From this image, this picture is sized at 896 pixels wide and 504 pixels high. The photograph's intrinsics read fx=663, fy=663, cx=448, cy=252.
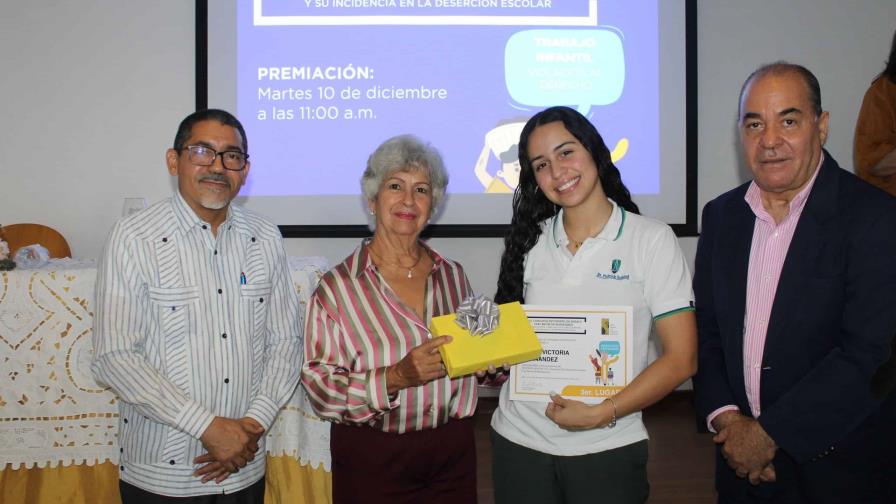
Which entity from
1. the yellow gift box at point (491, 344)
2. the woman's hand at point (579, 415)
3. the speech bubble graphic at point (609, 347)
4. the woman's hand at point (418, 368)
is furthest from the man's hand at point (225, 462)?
the speech bubble graphic at point (609, 347)

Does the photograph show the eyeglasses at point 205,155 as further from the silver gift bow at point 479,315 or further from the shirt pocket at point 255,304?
the silver gift bow at point 479,315

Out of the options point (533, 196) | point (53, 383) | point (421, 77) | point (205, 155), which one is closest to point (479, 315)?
point (533, 196)

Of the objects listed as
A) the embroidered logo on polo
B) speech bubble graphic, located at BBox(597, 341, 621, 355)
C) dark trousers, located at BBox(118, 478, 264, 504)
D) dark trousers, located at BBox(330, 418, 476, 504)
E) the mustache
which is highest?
the mustache

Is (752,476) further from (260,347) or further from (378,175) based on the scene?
(260,347)

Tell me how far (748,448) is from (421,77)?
4055 mm

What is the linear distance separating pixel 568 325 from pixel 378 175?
2.61ft

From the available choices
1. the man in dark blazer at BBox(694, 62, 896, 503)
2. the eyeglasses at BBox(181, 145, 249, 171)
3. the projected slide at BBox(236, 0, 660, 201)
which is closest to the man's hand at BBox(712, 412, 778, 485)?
the man in dark blazer at BBox(694, 62, 896, 503)

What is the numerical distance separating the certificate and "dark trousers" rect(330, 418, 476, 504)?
32 cm

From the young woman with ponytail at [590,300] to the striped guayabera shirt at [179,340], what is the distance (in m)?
0.86

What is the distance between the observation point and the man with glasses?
6.80ft

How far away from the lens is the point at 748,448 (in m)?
1.84

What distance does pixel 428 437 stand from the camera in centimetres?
209

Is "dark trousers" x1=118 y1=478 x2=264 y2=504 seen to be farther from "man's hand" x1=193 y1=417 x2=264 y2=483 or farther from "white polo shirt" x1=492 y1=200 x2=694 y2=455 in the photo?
"white polo shirt" x1=492 y1=200 x2=694 y2=455

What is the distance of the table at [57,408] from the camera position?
9.80ft
